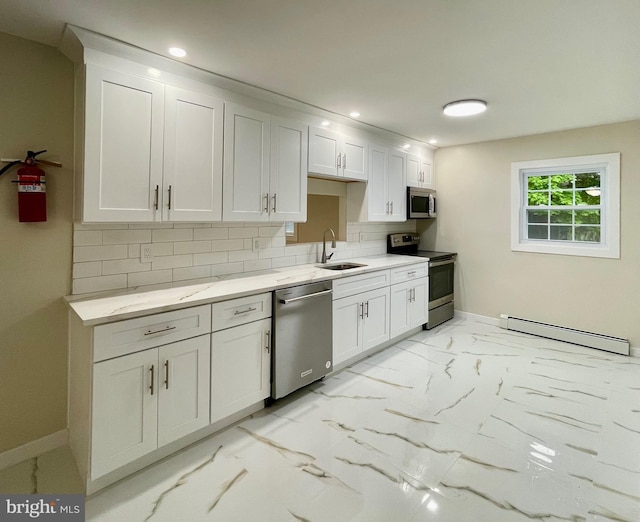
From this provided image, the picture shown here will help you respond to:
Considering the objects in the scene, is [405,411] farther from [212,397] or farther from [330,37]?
[330,37]

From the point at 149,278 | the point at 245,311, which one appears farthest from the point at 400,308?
the point at 149,278

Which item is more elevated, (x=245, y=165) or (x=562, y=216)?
(x=245, y=165)

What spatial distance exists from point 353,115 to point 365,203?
0.94 metres

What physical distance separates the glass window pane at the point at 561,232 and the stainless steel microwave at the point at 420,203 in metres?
1.43

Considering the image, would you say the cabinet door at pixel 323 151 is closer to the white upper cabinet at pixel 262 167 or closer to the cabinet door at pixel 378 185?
the white upper cabinet at pixel 262 167

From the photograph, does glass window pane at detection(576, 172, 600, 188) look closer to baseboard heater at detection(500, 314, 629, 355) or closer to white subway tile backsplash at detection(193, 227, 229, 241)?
baseboard heater at detection(500, 314, 629, 355)

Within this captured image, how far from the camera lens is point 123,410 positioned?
1.84 m

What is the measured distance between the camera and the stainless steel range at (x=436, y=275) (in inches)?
176

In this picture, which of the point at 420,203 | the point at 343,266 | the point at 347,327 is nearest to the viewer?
the point at 347,327

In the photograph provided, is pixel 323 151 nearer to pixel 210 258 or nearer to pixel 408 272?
pixel 210 258

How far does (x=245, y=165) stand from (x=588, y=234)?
12.8 ft

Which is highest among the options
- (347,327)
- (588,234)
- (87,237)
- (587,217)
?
(587,217)

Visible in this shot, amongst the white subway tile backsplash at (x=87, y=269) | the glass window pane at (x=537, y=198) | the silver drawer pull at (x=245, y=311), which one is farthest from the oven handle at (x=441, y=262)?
the white subway tile backsplash at (x=87, y=269)

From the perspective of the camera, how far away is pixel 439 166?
16.8 feet
